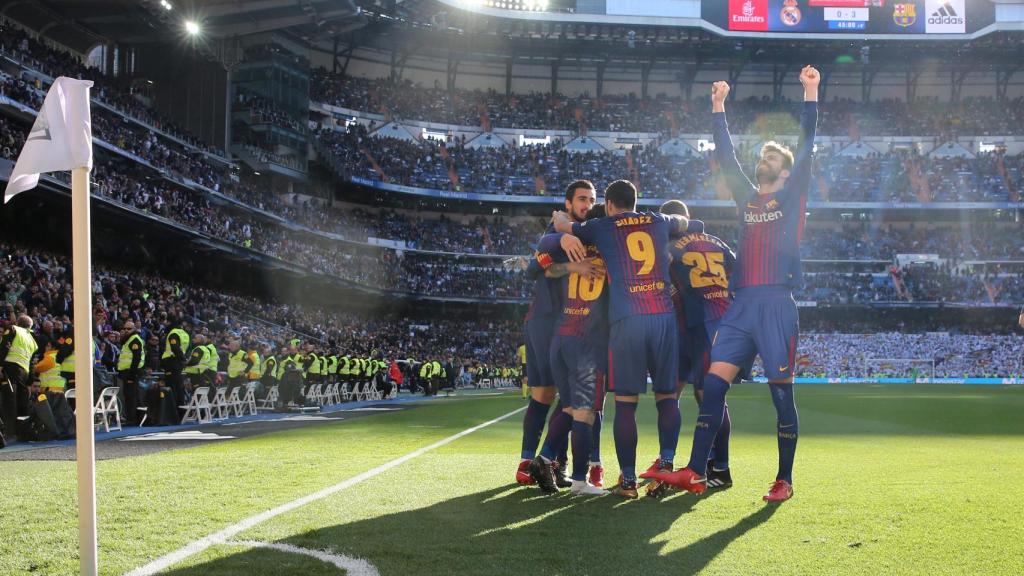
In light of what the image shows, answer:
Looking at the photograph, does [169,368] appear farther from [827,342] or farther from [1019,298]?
→ [1019,298]

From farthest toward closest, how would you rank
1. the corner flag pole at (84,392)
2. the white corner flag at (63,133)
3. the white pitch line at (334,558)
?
the white pitch line at (334,558) → the white corner flag at (63,133) → the corner flag pole at (84,392)

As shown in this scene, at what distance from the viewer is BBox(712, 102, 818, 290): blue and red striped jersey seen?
264 inches

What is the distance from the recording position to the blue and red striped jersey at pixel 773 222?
6.71 meters

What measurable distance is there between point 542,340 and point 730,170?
211cm

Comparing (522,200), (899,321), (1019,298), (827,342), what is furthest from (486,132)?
(1019,298)

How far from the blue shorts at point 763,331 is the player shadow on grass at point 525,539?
1.04 metres

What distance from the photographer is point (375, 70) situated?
215 feet

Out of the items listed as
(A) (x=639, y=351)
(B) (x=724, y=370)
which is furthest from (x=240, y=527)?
(B) (x=724, y=370)

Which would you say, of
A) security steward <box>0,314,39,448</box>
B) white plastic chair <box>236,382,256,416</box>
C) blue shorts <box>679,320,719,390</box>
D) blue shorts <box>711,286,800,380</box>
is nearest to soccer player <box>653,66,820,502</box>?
blue shorts <box>711,286,800,380</box>

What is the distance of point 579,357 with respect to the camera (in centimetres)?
717

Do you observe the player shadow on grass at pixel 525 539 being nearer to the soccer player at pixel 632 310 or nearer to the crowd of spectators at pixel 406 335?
the soccer player at pixel 632 310

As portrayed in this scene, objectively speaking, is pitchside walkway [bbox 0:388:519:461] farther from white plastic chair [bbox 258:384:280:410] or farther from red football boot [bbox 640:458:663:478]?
red football boot [bbox 640:458:663:478]

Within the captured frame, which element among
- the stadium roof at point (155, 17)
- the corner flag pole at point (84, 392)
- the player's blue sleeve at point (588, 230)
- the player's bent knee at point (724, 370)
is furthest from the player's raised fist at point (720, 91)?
the stadium roof at point (155, 17)

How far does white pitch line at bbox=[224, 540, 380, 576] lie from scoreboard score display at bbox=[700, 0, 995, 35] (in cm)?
6083
